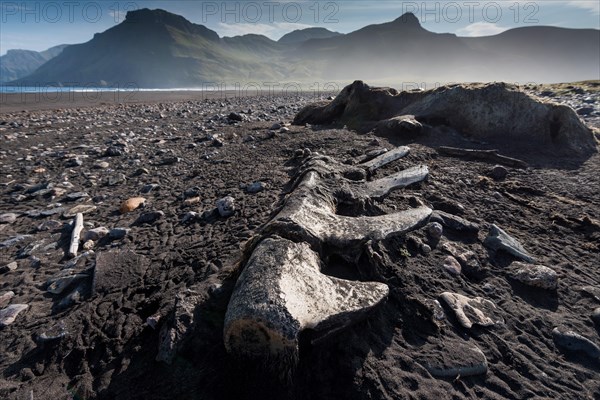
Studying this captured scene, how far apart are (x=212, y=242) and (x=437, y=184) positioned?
357cm

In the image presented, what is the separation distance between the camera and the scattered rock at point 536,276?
292 centimetres

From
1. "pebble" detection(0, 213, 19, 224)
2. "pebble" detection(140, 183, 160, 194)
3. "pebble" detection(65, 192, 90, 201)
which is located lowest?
"pebble" detection(0, 213, 19, 224)

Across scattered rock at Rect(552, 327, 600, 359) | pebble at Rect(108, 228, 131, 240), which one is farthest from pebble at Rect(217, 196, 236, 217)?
→ scattered rock at Rect(552, 327, 600, 359)

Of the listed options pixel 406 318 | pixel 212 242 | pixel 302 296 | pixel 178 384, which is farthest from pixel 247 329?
pixel 212 242

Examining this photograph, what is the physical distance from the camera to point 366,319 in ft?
7.15

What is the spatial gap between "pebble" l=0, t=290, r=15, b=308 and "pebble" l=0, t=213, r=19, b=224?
2219 mm

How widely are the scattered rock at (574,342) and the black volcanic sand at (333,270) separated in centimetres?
5

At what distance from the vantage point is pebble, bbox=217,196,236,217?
4.27 meters

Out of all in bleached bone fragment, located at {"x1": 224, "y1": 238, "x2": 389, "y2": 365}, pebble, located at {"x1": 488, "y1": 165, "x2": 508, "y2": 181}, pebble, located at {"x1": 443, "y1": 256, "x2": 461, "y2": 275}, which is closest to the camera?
bleached bone fragment, located at {"x1": 224, "y1": 238, "x2": 389, "y2": 365}

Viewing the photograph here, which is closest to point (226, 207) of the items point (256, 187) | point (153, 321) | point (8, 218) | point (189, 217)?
point (189, 217)

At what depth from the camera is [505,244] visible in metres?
3.46

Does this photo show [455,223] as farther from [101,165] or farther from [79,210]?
[101,165]

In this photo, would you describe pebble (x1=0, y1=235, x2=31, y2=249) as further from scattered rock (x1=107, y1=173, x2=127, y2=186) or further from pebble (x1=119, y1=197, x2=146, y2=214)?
scattered rock (x1=107, y1=173, x2=127, y2=186)

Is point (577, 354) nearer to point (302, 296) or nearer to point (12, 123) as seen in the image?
point (302, 296)
